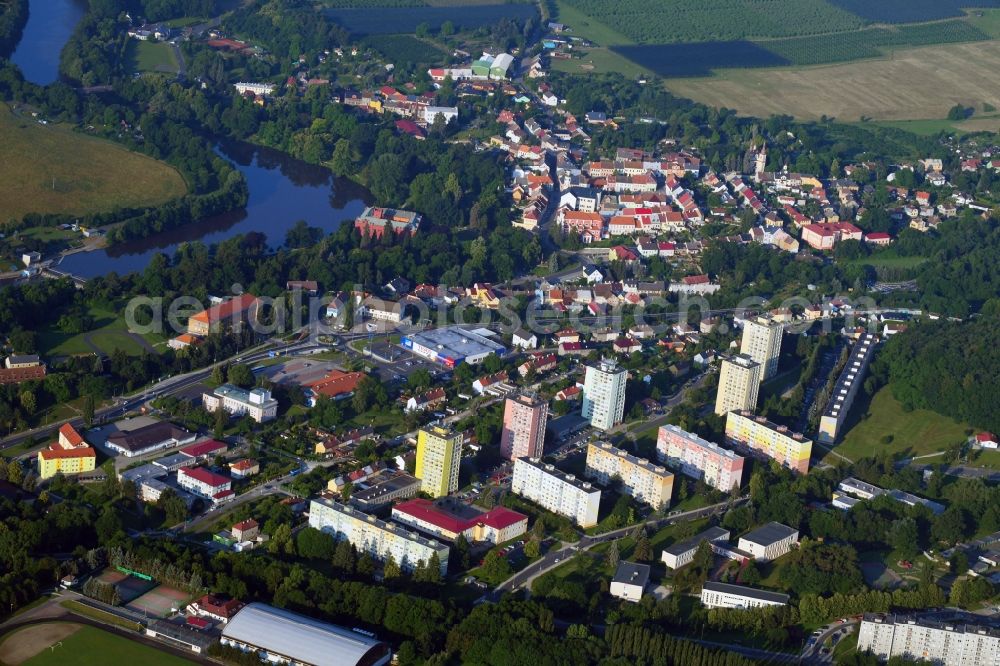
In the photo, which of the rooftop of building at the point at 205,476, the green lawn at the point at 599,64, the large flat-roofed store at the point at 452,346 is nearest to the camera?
the rooftop of building at the point at 205,476

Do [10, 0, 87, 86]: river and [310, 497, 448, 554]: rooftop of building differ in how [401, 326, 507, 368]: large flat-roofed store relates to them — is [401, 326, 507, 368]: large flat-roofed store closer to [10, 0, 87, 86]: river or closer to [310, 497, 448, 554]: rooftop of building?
[310, 497, 448, 554]: rooftop of building

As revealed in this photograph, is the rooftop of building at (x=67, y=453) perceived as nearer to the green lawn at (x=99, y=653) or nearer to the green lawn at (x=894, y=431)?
the green lawn at (x=99, y=653)

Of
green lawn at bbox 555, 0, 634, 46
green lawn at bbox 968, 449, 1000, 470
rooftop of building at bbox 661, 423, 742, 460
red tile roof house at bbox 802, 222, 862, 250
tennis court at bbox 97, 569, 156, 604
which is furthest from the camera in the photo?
green lawn at bbox 555, 0, 634, 46

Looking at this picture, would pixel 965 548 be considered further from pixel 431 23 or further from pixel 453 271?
pixel 431 23

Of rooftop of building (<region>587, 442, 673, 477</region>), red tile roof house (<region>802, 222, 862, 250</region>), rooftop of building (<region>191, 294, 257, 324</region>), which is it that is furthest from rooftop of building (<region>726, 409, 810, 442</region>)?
red tile roof house (<region>802, 222, 862, 250</region>)

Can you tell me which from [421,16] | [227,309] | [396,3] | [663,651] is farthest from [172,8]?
[663,651]

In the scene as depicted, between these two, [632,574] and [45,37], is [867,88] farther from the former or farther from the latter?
[632,574]

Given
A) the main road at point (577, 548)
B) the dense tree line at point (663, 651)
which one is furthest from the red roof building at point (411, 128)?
the dense tree line at point (663, 651)
